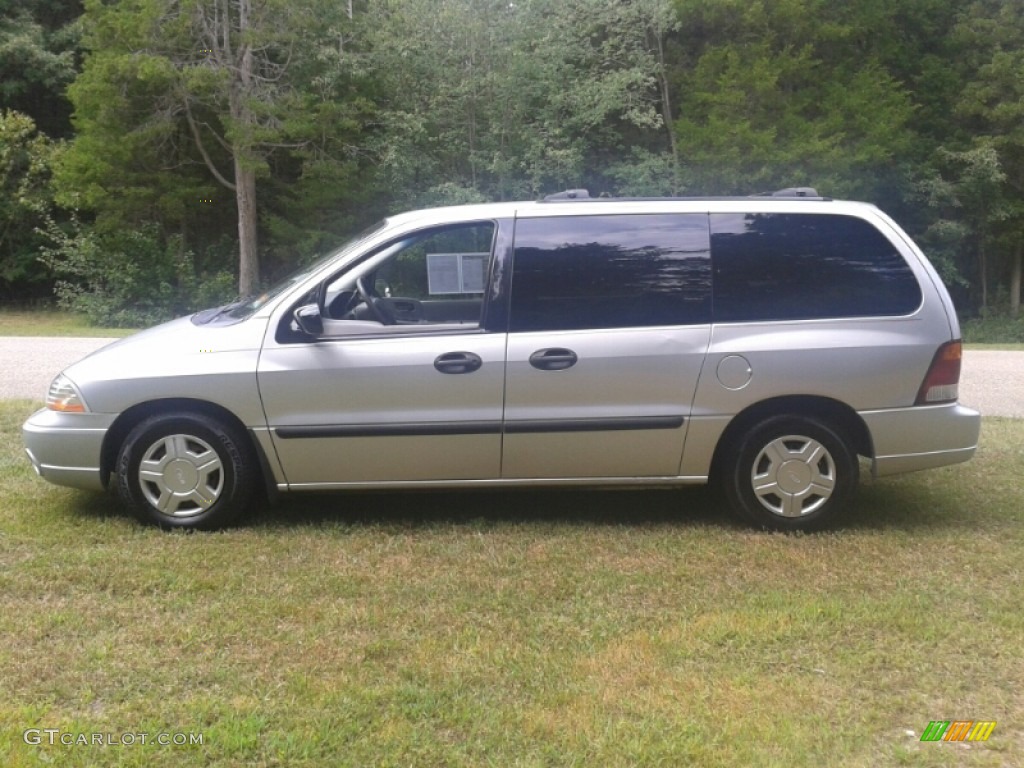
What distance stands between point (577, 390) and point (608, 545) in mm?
803

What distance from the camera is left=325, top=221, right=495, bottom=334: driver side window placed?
5172 millimetres

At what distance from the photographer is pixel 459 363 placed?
4961 millimetres

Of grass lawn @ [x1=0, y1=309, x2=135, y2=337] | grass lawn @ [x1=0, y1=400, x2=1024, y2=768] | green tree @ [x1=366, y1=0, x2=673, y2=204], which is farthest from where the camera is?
green tree @ [x1=366, y1=0, x2=673, y2=204]

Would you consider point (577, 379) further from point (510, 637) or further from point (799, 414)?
point (510, 637)

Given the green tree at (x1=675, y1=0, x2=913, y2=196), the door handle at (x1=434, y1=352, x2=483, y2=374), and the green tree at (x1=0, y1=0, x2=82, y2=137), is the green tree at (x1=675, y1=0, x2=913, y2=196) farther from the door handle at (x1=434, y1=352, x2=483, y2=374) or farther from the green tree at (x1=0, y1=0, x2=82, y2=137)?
the door handle at (x1=434, y1=352, x2=483, y2=374)

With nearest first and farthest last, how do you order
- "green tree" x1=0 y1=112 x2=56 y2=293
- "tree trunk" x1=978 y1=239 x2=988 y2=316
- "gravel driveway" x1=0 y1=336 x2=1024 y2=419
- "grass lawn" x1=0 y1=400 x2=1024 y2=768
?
"grass lawn" x1=0 y1=400 x2=1024 y2=768, "gravel driveway" x1=0 y1=336 x2=1024 y2=419, "green tree" x1=0 y1=112 x2=56 y2=293, "tree trunk" x1=978 y1=239 x2=988 y2=316

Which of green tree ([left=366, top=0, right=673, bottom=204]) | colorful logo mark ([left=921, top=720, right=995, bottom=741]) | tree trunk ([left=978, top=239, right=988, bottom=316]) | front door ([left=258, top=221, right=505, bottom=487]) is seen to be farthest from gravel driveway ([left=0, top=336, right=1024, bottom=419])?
tree trunk ([left=978, top=239, right=988, bottom=316])

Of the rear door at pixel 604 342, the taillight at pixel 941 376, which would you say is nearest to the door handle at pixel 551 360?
the rear door at pixel 604 342

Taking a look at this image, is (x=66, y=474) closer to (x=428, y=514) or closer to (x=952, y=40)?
(x=428, y=514)

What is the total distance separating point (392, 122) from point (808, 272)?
19485 mm

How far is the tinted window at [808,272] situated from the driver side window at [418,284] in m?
1.28

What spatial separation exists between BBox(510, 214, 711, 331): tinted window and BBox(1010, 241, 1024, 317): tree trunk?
27767 millimetres

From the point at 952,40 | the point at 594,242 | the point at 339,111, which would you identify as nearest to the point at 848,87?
the point at 952,40

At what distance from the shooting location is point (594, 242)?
5.12 metres
